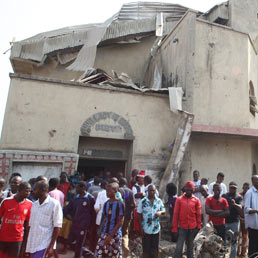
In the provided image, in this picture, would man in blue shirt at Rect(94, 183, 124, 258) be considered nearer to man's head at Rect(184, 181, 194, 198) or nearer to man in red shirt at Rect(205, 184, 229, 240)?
man's head at Rect(184, 181, 194, 198)

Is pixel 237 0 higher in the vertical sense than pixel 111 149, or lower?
higher

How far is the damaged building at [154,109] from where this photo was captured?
730 cm

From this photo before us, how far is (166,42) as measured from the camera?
1109cm

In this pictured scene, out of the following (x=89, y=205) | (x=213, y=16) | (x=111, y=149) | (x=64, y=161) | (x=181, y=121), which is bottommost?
(x=89, y=205)

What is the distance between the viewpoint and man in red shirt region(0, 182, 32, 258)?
303 cm

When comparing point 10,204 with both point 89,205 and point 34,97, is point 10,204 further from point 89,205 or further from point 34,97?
point 34,97

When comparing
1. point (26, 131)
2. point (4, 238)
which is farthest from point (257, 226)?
point (26, 131)

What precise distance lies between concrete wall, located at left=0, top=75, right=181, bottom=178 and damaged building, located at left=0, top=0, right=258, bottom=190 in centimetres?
3

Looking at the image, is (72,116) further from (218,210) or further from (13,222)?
(218,210)

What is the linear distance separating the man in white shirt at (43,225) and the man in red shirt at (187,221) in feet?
7.13

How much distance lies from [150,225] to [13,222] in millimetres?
2190

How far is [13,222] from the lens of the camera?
3.06 meters

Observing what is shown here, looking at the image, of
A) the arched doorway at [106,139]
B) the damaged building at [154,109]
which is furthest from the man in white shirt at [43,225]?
the arched doorway at [106,139]

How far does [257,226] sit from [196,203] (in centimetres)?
113
